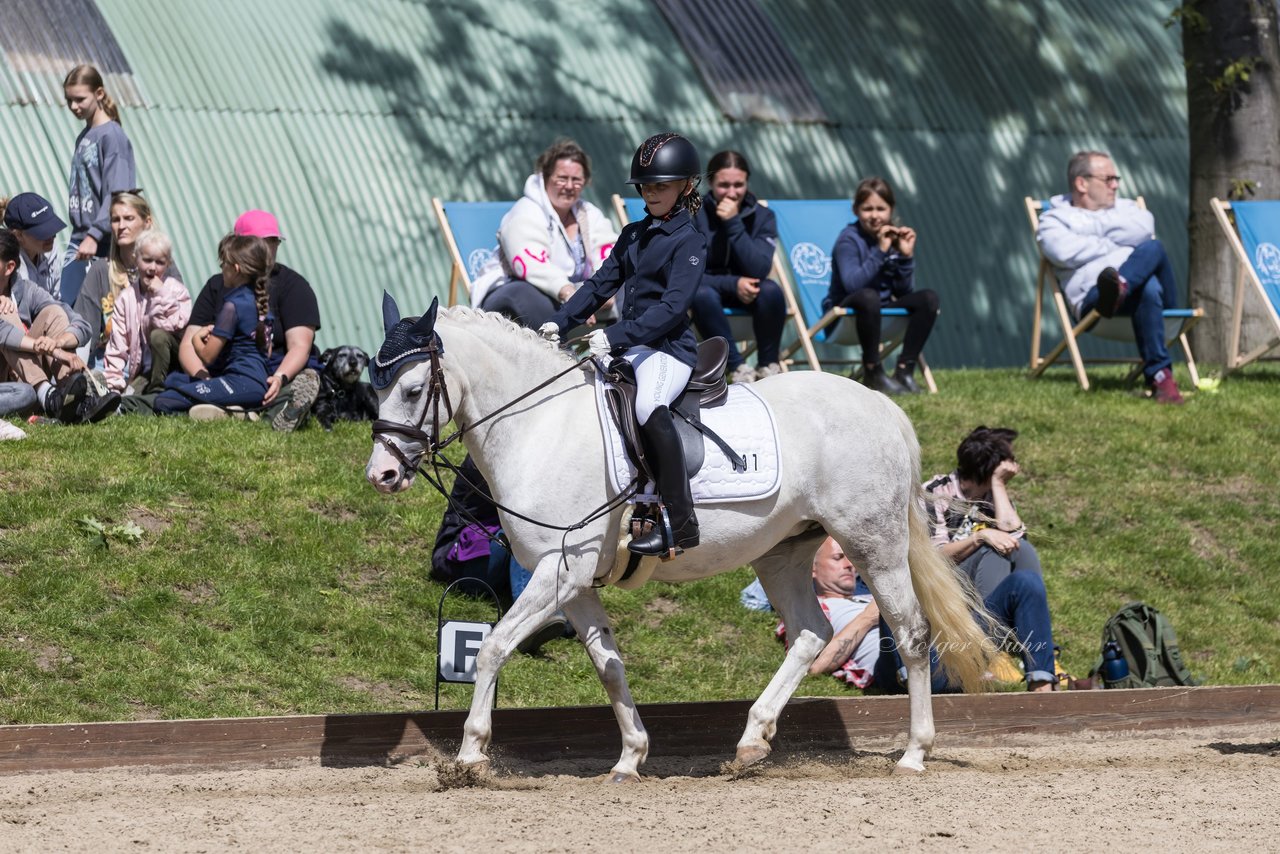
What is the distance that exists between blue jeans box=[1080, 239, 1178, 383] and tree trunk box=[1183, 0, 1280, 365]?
6.91ft

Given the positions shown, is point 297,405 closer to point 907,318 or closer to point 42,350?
point 42,350

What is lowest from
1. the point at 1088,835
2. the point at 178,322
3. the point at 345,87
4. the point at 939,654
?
the point at 1088,835

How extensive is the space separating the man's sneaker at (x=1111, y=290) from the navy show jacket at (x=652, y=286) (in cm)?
585

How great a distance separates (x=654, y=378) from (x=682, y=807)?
1.61 meters

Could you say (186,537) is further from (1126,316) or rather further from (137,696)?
(1126,316)

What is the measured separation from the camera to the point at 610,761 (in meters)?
7.25

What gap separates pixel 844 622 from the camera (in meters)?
8.67

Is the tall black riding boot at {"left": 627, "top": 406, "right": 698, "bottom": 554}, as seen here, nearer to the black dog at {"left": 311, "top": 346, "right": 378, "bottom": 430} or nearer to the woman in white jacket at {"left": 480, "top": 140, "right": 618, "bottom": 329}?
the woman in white jacket at {"left": 480, "top": 140, "right": 618, "bottom": 329}

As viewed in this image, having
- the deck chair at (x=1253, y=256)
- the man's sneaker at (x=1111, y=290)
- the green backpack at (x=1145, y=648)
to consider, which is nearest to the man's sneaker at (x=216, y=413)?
the green backpack at (x=1145, y=648)

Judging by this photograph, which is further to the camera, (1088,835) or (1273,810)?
(1273,810)

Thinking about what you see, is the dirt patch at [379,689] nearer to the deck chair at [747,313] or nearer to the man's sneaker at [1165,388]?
the deck chair at [747,313]

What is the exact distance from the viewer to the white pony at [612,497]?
21.5 feet

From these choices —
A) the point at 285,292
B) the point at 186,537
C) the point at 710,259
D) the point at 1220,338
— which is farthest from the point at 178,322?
the point at 1220,338

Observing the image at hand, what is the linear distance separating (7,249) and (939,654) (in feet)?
19.1
